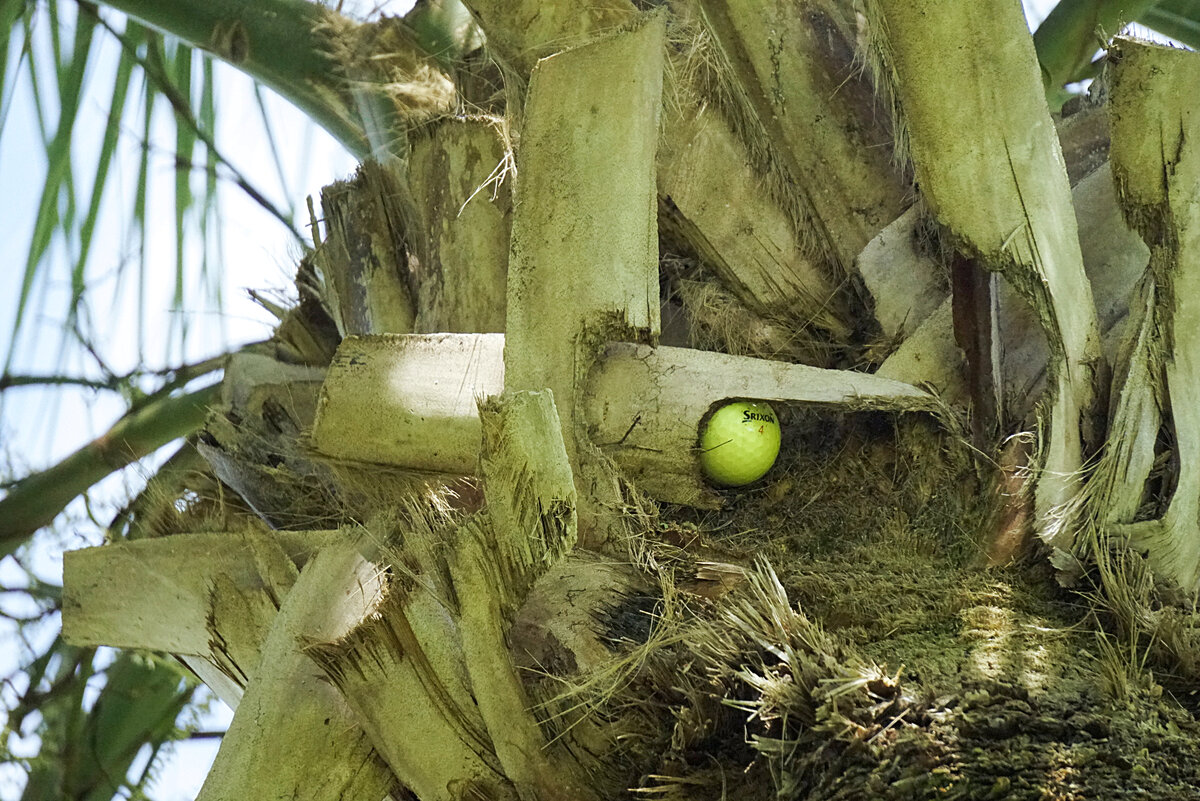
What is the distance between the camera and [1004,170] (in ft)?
3.54

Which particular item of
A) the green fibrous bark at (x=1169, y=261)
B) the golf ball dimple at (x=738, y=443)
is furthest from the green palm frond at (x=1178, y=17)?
the golf ball dimple at (x=738, y=443)

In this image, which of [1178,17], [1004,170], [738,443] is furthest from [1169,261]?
[1178,17]

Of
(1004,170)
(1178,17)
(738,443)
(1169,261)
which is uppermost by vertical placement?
(1178,17)

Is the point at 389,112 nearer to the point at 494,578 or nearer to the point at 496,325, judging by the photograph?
the point at 496,325

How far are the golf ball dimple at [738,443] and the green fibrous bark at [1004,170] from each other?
0.26m

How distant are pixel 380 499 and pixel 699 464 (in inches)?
13.7

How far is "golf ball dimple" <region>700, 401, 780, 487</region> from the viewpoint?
115 centimetres

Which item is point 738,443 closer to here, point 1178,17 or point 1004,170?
point 1004,170

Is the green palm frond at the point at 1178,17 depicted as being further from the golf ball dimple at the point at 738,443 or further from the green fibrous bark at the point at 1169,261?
the golf ball dimple at the point at 738,443

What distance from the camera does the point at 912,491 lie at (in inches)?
45.4

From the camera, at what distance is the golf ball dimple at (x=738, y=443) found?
1.15m

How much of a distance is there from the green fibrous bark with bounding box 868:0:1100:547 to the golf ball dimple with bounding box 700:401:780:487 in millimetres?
263

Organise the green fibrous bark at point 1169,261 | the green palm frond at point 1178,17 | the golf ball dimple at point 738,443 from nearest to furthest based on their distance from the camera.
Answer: the green fibrous bark at point 1169,261, the golf ball dimple at point 738,443, the green palm frond at point 1178,17

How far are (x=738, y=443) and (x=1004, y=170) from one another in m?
0.37
